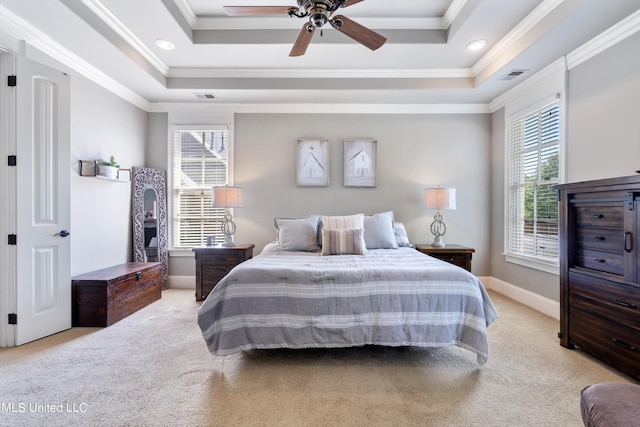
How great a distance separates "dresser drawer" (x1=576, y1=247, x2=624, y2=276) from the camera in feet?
6.79

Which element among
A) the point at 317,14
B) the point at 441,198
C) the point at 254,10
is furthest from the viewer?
the point at 441,198

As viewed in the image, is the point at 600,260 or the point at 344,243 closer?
the point at 600,260

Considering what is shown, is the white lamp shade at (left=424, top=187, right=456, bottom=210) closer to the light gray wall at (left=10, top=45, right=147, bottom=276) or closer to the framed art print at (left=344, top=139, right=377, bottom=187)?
the framed art print at (left=344, top=139, right=377, bottom=187)

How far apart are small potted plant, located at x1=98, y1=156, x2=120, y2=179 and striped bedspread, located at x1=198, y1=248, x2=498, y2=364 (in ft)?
7.37

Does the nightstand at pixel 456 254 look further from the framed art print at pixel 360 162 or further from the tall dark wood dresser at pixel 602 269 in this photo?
the framed art print at pixel 360 162

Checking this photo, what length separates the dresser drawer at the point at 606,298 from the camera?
6.40ft

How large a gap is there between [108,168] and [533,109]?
4.98m

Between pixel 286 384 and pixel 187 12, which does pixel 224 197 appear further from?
pixel 286 384

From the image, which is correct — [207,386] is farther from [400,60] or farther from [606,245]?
[400,60]

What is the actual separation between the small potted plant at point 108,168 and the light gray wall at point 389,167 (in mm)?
1481

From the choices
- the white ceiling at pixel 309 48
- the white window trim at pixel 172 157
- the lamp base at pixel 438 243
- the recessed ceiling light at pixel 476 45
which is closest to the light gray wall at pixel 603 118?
the white ceiling at pixel 309 48

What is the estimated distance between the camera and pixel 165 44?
10.2 ft

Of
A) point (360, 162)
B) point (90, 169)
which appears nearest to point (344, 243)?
point (360, 162)

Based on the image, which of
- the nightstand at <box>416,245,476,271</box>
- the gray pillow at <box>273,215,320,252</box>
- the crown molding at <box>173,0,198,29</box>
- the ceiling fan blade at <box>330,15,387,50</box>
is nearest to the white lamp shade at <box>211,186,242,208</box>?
the gray pillow at <box>273,215,320,252</box>
